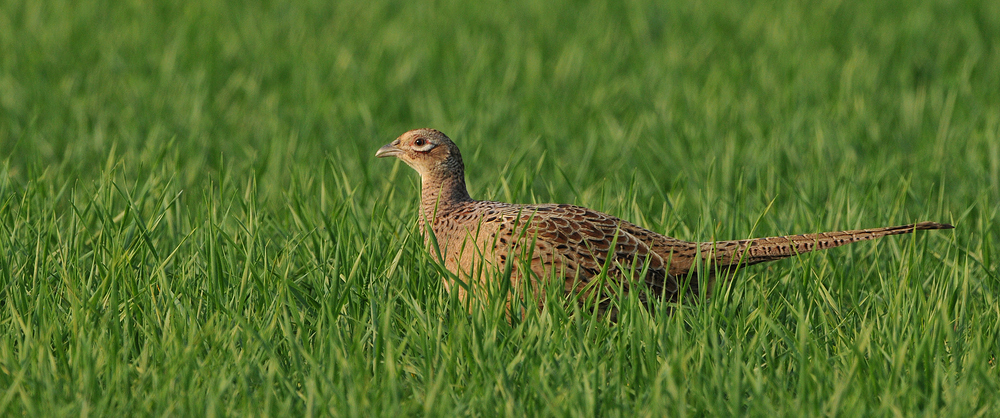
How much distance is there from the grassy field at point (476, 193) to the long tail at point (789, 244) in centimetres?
9

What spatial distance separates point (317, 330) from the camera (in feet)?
12.8

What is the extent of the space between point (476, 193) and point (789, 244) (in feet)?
7.95

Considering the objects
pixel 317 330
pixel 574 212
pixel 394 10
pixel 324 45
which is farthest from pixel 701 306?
pixel 394 10

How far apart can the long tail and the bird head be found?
1348mm

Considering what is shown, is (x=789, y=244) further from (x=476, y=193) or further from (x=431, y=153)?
(x=476, y=193)

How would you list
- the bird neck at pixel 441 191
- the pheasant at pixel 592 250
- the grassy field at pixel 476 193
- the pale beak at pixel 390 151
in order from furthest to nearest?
1. the pale beak at pixel 390 151
2. the bird neck at pixel 441 191
3. the pheasant at pixel 592 250
4. the grassy field at pixel 476 193

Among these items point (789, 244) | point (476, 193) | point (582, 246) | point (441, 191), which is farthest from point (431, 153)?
point (789, 244)

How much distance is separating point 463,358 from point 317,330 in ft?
1.85

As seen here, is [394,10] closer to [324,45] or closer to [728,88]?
[324,45]

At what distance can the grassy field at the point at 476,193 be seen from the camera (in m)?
3.62

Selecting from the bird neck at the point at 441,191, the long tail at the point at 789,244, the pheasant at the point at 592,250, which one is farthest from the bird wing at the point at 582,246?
the bird neck at the point at 441,191

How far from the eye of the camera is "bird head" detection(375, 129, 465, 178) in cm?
512

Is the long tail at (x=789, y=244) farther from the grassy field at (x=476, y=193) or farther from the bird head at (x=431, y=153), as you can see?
the bird head at (x=431, y=153)

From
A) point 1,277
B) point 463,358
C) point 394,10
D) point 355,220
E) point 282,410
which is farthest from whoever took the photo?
point 394,10
